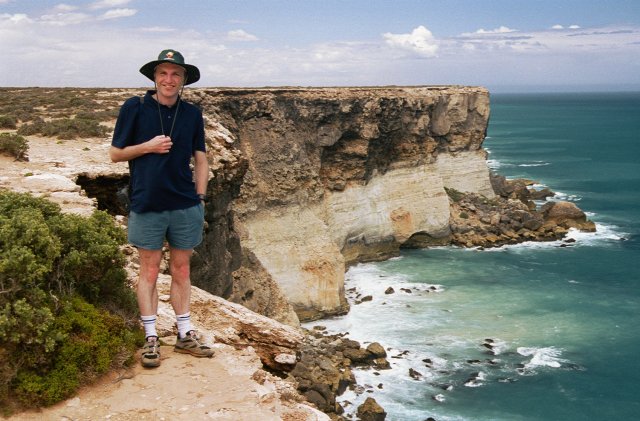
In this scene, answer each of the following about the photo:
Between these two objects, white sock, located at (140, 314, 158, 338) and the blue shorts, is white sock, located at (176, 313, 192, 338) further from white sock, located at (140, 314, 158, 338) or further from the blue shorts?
the blue shorts

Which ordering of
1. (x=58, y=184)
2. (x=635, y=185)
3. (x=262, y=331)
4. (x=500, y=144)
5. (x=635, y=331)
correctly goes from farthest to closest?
(x=500, y=144) → (x=635, y=185) → (x=635, y=331) → (x=58, y=184) → (x=262, y=331)

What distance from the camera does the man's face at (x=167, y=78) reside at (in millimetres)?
6906

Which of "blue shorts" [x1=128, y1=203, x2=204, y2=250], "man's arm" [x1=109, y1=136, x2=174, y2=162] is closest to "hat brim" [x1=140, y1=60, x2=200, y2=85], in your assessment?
"man's arm" [x1=109, y1=136, x2=174, y2=162]

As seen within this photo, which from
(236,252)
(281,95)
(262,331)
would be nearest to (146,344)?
Answer: (262,331)

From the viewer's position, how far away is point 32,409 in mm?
6051

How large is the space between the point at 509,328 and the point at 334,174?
639 inches

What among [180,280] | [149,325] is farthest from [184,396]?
[180,280]

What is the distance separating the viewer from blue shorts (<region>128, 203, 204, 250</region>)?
7031 mm

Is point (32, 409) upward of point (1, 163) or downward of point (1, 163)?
downward

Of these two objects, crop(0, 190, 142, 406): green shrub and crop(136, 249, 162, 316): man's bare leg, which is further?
crop(136, 249, 162, 316): man's bare leg

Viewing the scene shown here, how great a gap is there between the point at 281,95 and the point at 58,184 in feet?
94.5

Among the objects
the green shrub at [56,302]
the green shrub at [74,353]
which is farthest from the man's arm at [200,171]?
the green shrub at [74,353]

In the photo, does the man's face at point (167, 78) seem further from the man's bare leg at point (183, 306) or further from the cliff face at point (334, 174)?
the cliff face at point (334, 174)

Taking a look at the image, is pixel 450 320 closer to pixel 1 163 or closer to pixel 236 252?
pixel 236 252
